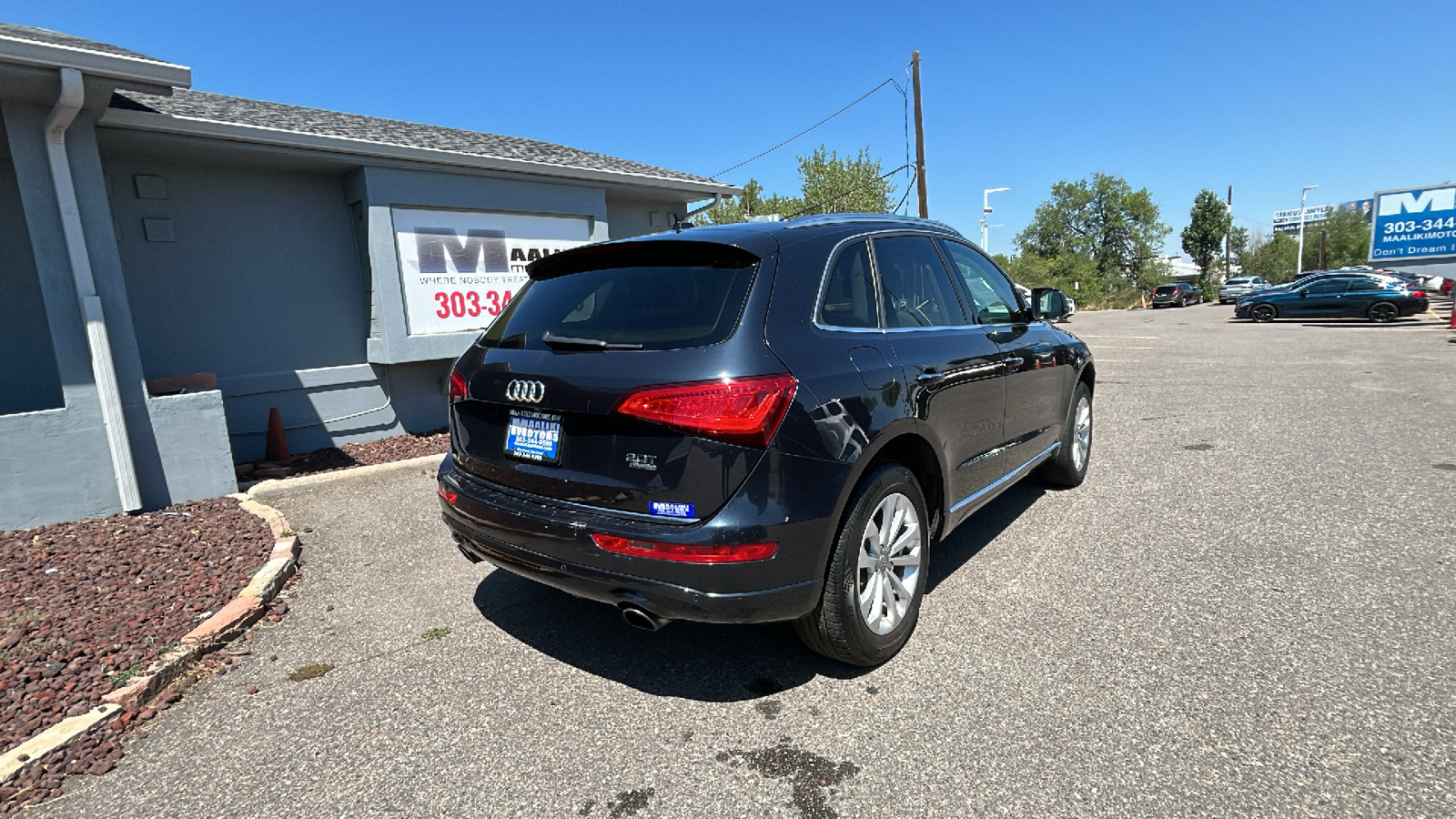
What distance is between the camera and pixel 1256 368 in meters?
11.6

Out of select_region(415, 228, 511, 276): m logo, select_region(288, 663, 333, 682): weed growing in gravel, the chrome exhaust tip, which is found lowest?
select_region(288, 663, 333, 682): weed growing in gravel

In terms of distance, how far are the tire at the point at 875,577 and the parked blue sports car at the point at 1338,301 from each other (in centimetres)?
2485

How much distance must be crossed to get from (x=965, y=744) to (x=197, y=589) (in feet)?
12.5

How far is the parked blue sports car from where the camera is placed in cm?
2028

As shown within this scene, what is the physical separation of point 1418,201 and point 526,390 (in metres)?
36.9

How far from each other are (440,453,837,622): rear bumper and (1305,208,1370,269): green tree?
89753 mm

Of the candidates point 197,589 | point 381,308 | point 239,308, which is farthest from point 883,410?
point 239,308

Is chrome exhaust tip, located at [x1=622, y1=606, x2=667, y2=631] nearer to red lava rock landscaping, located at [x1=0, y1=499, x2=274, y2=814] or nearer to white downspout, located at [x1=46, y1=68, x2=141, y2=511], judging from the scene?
red lava rock landscaping, located at [x1=0, y1=499, x2=274, y2=814]

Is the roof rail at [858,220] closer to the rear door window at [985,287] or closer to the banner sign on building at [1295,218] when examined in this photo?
the rear door window at [985,287]

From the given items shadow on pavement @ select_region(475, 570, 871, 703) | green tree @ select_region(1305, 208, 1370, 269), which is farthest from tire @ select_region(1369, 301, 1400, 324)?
green tree @ select_region(1305, 208, 1370, 269)

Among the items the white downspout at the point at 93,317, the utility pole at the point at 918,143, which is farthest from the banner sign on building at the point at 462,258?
the utility pole at the point at 918,143

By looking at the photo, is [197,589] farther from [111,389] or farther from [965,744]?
[965,744]

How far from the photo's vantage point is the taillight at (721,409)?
2.36 m

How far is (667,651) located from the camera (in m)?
3.19
